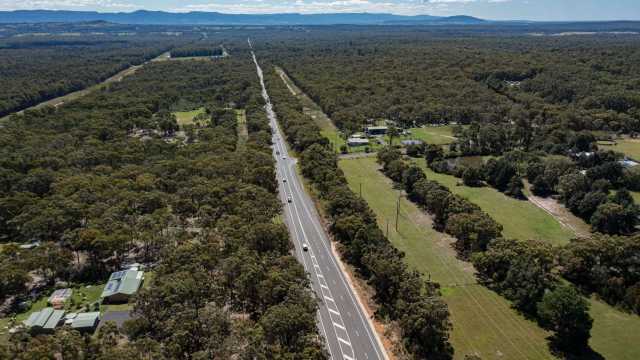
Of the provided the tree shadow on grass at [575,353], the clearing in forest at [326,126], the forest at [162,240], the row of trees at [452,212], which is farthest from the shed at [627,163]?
the forest at [162,240]

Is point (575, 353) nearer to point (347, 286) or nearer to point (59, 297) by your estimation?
point (347, 286)

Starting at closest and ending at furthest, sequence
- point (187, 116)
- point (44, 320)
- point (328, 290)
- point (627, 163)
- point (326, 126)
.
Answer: point (44, 320), point (328, 290), point (627, 163), point (326, 126), point (187, 116)

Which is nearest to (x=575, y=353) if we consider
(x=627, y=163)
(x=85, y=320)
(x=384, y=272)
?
(x=384, y=272)

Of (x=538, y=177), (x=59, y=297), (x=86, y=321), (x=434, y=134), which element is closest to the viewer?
(x=86, y=321)

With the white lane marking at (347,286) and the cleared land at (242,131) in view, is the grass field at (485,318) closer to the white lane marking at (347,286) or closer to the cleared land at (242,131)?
the white lane marking at (347,286)

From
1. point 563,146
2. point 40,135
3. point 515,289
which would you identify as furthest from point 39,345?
point 563,146

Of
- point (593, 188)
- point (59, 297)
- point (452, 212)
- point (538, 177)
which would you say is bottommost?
point (59, 297)

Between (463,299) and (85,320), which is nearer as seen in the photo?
(85,320)
